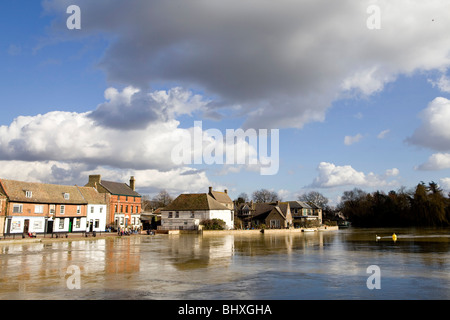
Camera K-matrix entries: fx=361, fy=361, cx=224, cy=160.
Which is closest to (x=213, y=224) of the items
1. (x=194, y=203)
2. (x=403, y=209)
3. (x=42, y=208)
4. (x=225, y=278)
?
(x=194, y=203)

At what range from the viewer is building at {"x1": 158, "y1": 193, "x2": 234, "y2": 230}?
71250 millimetres

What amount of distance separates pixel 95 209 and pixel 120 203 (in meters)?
7.80

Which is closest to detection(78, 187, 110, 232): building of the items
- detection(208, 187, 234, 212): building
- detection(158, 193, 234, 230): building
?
detection(158, 193, 234, 230): building

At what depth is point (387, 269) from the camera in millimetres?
20281

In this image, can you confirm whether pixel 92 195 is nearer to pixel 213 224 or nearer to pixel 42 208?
pixel 42 208

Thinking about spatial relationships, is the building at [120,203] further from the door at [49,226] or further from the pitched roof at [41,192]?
the door at [49,226]

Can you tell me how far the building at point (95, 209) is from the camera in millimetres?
63688

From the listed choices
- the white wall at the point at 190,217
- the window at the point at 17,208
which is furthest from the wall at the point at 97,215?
the window at the point at 17,208

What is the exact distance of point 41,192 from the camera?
55500mm

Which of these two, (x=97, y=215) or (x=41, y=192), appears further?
(x=97, y=215)

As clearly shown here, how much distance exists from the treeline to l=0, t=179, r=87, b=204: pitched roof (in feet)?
304

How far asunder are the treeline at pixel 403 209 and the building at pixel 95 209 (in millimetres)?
87965
